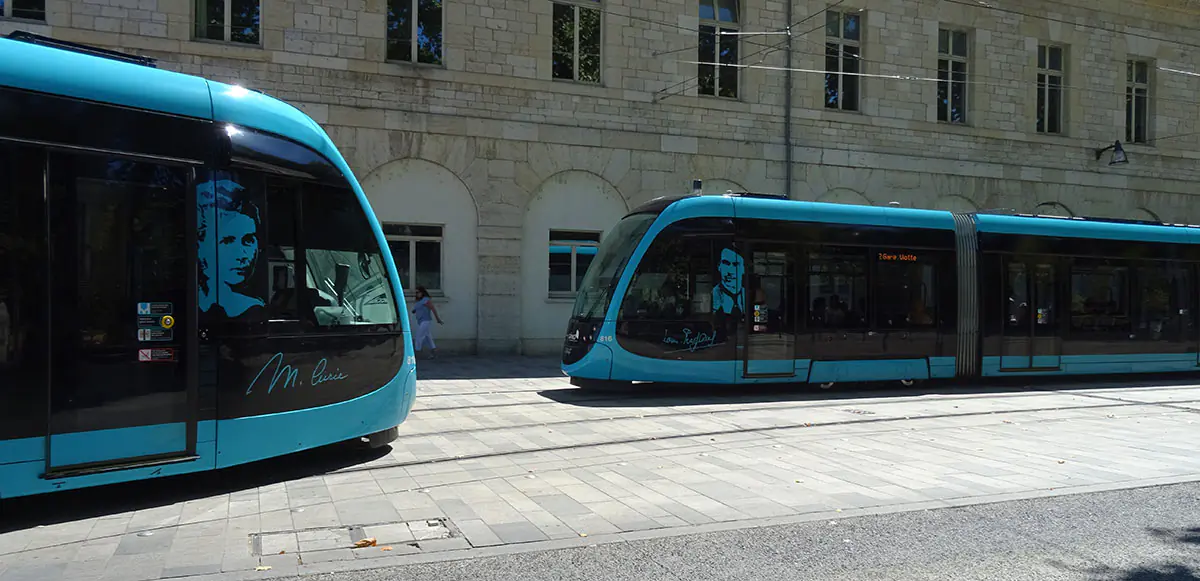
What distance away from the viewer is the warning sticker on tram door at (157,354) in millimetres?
5780

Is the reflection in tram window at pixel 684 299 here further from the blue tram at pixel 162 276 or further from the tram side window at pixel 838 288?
the blue tram at pixel 162 276

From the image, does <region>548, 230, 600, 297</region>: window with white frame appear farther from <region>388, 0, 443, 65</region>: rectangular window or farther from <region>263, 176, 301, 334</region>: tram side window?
<region>263, 176, 301, 334</region>: tram side window

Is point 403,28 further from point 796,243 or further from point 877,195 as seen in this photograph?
point 877,195

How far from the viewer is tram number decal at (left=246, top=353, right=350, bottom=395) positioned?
6441mm

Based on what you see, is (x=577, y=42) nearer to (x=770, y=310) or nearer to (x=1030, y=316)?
(x=770, y=310)

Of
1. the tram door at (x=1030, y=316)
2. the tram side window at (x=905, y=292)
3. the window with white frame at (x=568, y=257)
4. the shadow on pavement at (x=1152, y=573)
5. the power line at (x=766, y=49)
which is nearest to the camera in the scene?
the shadow on pavement at (x=1152, y=573)

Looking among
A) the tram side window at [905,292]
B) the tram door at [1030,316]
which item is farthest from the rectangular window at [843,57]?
the tram side window at [905,292]

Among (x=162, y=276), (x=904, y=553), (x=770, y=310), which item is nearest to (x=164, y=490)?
(x=162, y=276)

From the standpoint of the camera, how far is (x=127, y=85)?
580 centimetres

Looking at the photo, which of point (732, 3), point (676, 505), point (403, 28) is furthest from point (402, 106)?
point (676, 505)

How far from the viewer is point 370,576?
179 inches

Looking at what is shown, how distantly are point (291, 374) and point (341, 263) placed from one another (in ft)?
3.32

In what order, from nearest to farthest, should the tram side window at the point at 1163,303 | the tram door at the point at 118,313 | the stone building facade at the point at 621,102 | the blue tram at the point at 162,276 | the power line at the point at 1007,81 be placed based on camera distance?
the blue tram at the point at 162,276 → the tram door at the point at 118,313 → the tram side window at the point at 1163,303 → the stone building facade at the point at 621,102 → the power line at the point at 1007,81

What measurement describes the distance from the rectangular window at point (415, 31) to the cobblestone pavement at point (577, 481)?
8985 mm
